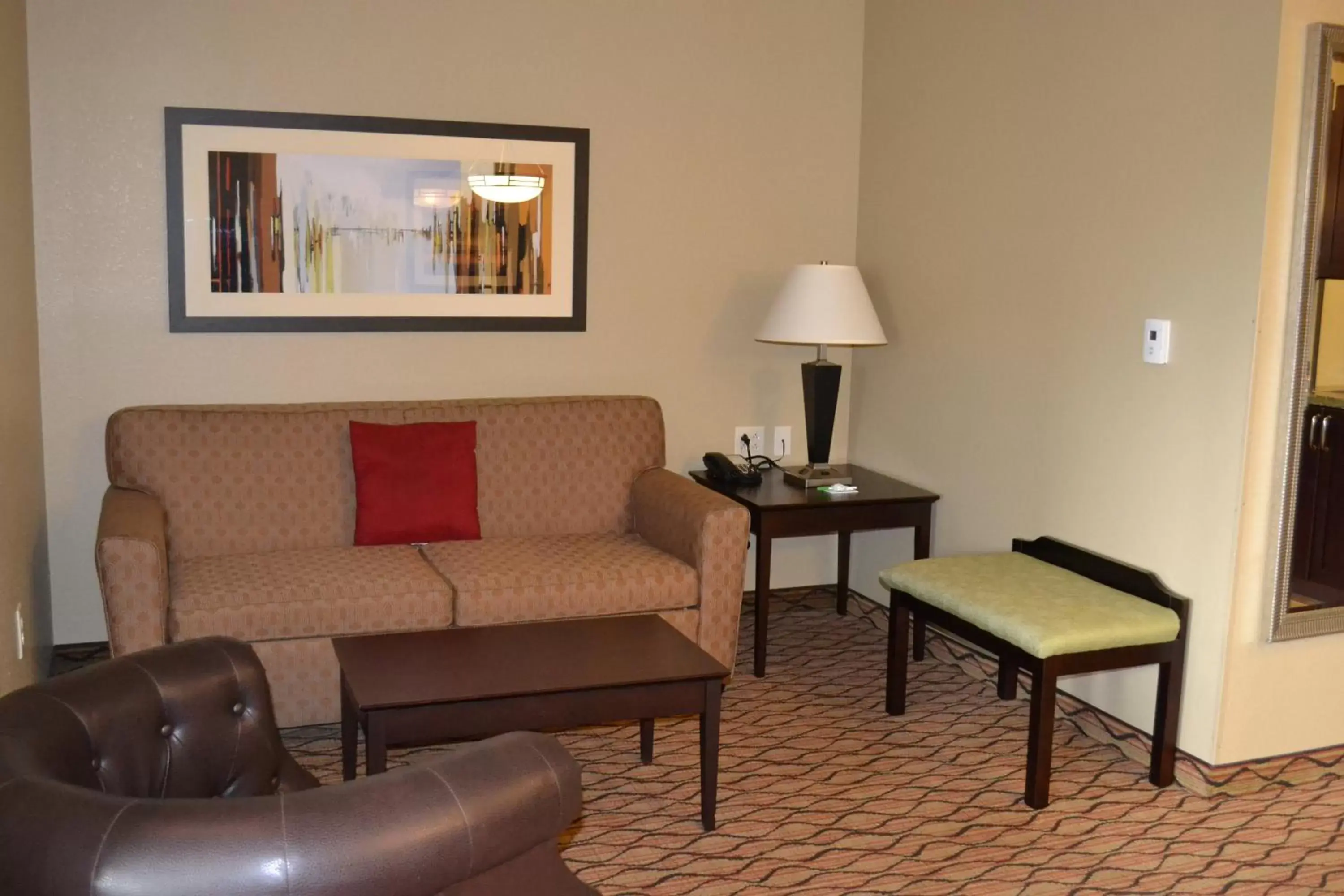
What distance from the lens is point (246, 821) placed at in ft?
4.92

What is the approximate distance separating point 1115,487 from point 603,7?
2.51 meters

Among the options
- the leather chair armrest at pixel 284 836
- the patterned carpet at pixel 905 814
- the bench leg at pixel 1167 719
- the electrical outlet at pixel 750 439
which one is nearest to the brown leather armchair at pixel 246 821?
the leather chair armrest at pixel 284 836

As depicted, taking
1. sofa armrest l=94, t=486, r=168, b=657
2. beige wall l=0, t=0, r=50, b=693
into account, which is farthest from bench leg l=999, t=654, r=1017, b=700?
beige wall l=0, t=0, r=50, b=693

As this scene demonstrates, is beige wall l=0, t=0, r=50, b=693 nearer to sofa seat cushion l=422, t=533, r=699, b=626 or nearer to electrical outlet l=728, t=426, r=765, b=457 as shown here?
sofa seat cushion l=422, t=533, r=699, b=626

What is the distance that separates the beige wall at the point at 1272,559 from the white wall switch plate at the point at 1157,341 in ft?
0.94

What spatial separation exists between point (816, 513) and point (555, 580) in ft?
3.42

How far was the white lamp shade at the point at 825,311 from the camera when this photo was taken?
14.4ft

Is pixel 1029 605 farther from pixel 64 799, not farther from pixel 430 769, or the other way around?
pixel 64 799

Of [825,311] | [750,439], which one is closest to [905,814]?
[825,311]

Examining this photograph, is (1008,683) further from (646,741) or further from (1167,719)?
(646,741)

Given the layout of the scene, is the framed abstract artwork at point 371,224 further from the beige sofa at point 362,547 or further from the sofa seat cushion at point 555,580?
the sofa seat cushion at point 555,580

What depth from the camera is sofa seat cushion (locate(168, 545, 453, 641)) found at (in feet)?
11.3

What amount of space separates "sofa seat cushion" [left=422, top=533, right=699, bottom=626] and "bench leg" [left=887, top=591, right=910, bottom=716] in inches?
24.7

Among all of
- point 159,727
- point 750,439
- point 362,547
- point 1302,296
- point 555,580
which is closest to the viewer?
point 159,727
